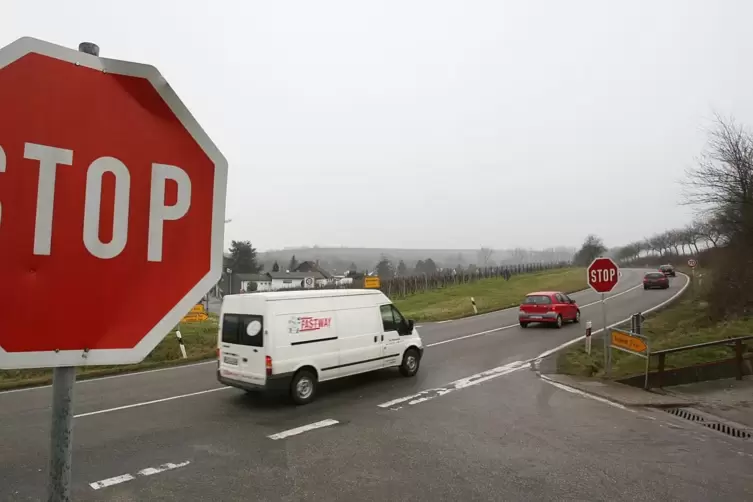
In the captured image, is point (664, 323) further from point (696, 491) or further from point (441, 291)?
point (441, 291)

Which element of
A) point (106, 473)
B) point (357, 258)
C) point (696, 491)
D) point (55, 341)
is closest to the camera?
point (55, 341)

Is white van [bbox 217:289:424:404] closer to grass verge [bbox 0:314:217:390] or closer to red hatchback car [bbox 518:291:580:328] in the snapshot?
grass verge [bbox 0:314:217:390]

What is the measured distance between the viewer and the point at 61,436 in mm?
1310

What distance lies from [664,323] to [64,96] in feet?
89.6

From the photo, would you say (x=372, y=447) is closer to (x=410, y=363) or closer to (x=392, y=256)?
(x=410, y=363)

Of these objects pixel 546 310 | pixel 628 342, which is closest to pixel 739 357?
pixel 628 342

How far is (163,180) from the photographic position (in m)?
1.52

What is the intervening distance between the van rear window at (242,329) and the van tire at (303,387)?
0.99 meters

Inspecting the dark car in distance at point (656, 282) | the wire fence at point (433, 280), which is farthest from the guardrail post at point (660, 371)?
the dark car in distance at point (656, 282)

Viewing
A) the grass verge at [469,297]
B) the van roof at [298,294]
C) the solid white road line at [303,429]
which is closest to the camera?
the solid white road line at [303,429]

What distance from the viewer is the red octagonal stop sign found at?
1310 mm

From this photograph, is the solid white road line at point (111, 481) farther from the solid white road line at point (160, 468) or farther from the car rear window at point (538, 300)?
the car rear window at point (538, 300)

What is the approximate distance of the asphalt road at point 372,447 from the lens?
17.9ft

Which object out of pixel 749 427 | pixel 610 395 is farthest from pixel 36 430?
pixel 749 427
